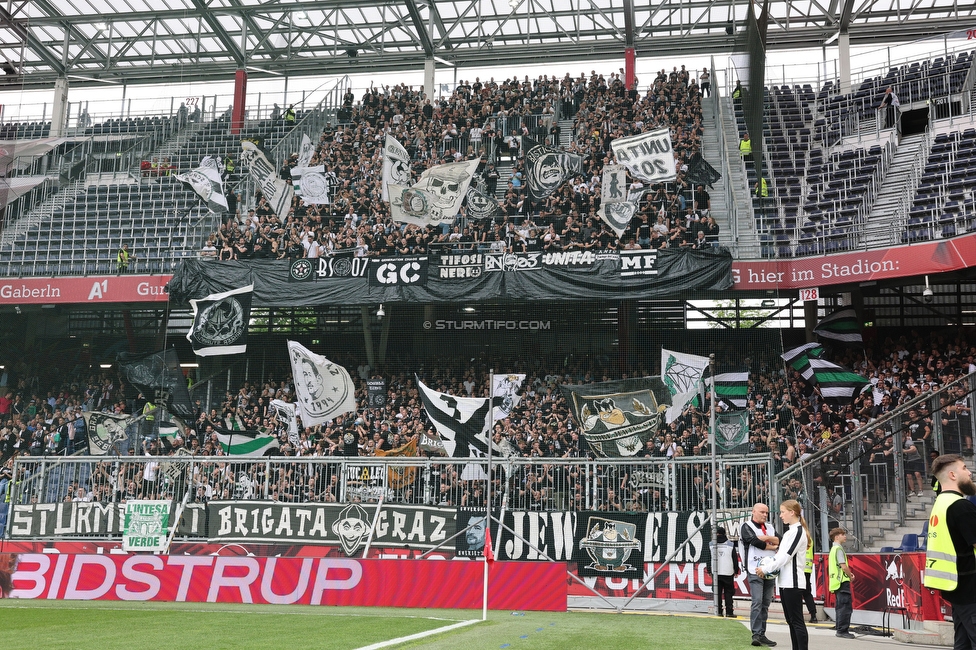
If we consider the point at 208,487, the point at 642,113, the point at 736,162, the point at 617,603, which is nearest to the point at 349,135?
the point at 642,113

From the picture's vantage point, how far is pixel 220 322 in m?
25.0

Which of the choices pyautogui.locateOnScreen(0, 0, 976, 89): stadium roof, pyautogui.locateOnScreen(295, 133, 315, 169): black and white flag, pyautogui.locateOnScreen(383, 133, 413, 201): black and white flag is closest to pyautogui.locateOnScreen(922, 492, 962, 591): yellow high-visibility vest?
pyautogui.locateOnScreen(383, 133, 413, 201): black and white flag

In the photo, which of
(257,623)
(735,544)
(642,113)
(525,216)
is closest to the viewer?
(257,623)

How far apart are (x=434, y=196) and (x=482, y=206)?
4.75ft

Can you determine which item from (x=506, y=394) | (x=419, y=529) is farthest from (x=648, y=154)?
(x=419, y=529)

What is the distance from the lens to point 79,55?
37469 millimetres

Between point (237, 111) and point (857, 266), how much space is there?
2381 centimetres

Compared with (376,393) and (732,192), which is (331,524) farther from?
(732,192)

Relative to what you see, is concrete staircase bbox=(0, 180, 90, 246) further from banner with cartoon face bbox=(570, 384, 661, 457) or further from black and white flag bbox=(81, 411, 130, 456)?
banner with cartoon face bbox=(570, 384, 661, 457)

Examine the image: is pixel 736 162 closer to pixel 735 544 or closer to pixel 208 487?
pixel 735 544

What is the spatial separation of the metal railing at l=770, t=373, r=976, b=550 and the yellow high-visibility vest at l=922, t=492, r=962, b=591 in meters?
8.93

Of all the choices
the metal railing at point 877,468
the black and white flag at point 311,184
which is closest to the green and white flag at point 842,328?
the metal railing at point 877,468

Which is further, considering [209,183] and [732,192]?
[209,183]

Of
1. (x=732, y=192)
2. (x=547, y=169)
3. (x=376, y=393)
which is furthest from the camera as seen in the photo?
(x=547, y=169)
